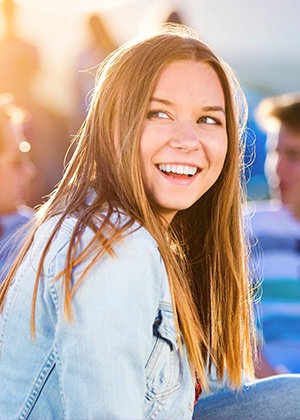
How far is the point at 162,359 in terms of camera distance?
1601 mm

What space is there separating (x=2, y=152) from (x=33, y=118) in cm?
105

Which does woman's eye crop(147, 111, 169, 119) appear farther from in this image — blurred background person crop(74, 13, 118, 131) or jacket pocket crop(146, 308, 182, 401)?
blurred background person crop(74, 13, 118, 131)

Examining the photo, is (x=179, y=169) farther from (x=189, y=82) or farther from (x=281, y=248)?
(x=281, y=248)

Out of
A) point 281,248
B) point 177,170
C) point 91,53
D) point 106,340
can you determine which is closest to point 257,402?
point 177,170

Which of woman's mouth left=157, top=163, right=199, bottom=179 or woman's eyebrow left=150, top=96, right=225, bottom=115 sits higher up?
woman's eyebrow left=150, top=96, right=225, bottom=115

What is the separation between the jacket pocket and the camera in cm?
158

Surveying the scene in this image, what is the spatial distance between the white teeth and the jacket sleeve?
35 centimetres

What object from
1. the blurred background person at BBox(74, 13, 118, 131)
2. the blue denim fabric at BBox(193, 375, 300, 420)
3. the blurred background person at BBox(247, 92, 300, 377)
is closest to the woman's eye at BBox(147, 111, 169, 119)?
the blue denim fabric at BBox(193, 375, 300, 420)

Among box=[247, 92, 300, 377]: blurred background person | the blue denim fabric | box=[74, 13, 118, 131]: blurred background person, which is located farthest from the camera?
box=[74, 13, 118, 131]: blurred background person

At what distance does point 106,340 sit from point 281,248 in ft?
6.60

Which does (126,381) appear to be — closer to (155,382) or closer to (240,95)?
(155,382)

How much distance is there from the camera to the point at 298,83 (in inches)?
203

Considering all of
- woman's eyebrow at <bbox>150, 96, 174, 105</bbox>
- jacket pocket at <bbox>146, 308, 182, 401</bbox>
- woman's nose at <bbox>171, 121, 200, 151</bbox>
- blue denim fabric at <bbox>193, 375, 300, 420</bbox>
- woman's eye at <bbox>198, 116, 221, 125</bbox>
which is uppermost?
woman's eyebrow at <bbox>150, 96, 174, 105</bbox>

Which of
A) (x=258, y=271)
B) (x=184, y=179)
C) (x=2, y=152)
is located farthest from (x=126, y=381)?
(x=2, y=152)
